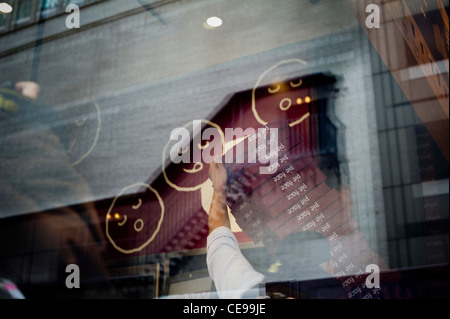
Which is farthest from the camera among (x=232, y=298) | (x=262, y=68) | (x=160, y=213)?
(x=262, y=68)

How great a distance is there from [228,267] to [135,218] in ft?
3.74

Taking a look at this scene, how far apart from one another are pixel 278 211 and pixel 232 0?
1480 millimetres

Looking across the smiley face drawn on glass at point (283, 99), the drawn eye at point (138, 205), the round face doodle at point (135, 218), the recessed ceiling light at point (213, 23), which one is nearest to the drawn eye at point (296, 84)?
the smiley face drawn on glass at point (283, 99)

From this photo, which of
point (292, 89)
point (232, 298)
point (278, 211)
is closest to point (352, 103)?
point (292, 89)

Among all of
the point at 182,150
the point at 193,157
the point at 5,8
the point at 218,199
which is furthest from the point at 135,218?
the point at 5,8

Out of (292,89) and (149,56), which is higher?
(149,56)

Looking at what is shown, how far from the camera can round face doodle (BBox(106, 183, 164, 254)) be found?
297cm

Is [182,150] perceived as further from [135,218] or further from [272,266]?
[272,266]

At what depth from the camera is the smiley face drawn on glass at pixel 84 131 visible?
3.47 metres

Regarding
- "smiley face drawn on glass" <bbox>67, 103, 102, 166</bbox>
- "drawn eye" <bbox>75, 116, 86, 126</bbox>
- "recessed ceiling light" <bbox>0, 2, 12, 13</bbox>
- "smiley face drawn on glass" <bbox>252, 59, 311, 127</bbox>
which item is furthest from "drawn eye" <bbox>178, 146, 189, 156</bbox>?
"recessed ceiling light" <bbox>0, 2, 12, 13</bbox>

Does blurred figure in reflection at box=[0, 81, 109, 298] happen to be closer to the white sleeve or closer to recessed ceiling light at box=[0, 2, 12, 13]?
recessed ceiling light at box=[0, 2, 12, 13]
